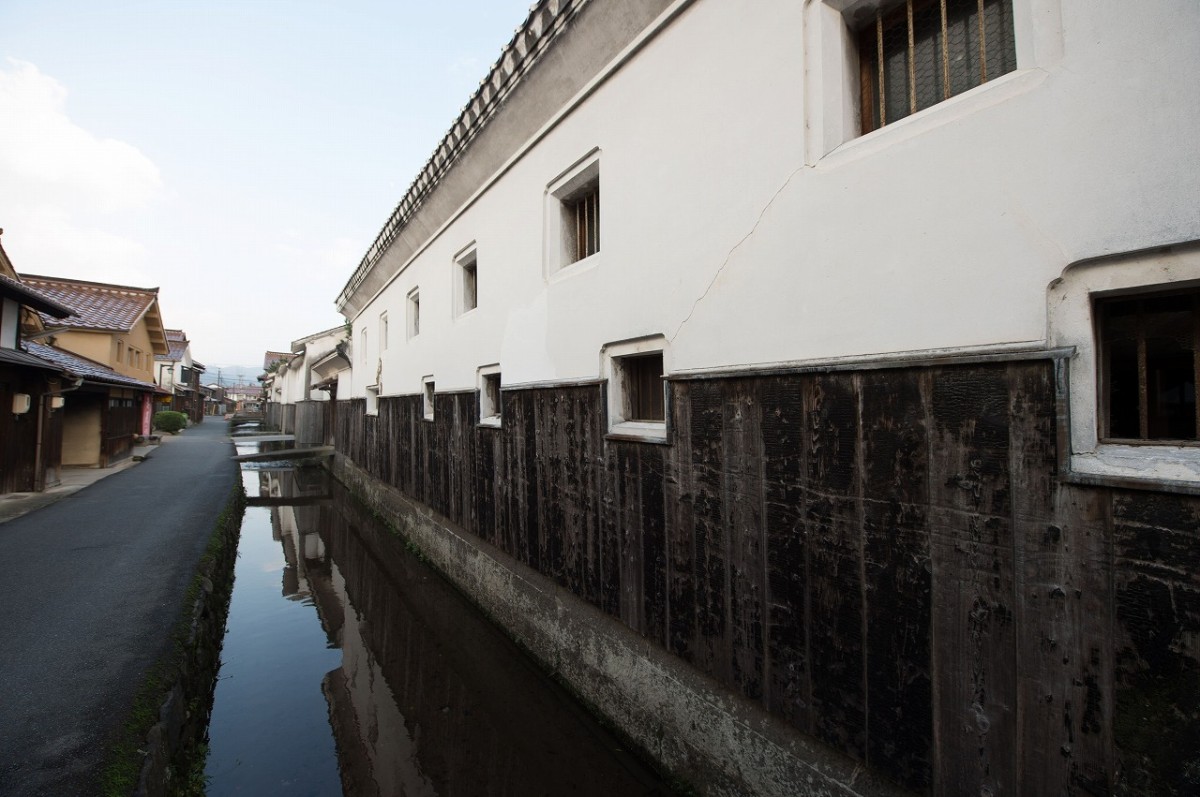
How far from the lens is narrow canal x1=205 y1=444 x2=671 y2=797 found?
4.39 meters

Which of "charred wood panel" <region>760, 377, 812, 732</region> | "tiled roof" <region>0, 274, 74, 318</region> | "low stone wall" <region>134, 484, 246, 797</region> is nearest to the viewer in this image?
"charred wood panel" <region>760, 377, 812, 732</region>

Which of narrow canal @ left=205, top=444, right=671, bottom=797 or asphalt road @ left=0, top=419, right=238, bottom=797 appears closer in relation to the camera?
asphalt road @ left=0, top=419, right=238, bottom=797

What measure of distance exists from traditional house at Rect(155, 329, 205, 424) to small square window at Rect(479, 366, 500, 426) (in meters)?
38.3

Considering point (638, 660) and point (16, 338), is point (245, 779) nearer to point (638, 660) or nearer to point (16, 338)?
point (638, 660)

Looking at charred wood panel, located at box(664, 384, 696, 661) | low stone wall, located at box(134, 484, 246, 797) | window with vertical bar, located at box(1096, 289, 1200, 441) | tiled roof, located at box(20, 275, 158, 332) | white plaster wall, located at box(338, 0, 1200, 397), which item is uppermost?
tiled roof, located at box(20, 275, 158, 332)

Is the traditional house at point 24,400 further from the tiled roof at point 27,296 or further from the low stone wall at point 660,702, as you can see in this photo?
the low stone wall at point 660,702

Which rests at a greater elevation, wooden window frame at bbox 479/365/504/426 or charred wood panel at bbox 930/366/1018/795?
wooden window frame at bbox 479/365/504/426

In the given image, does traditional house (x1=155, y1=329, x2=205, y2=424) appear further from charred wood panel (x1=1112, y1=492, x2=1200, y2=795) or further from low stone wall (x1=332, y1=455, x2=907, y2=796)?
charred wood panel (x1=1112, y1=492, x2=1200, y2=795)

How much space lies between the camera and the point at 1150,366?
204 centimetres

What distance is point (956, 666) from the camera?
238 centimetres

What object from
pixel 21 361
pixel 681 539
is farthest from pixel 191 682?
pixel 21 361

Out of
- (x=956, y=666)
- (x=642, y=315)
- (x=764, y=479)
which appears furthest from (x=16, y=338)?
(x=956, y=666)

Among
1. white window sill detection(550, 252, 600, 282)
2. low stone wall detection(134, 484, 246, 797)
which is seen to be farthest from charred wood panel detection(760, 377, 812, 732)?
low stone wall detection(134, 484, 246, 797)

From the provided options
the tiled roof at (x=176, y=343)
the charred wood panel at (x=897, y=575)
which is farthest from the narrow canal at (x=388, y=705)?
the tiled roof at (x=176, y=343)
